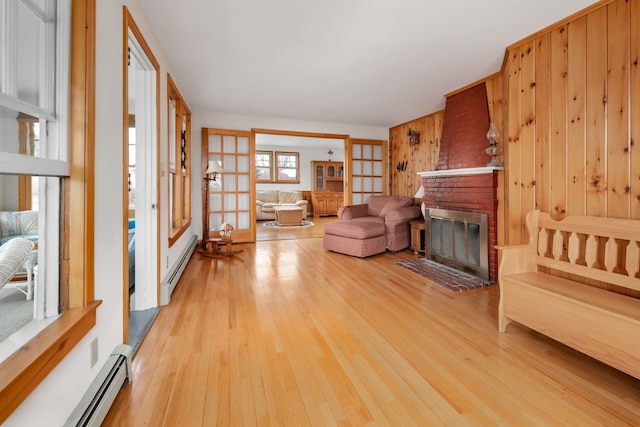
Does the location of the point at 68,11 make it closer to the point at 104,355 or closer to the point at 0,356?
the point at 0,356

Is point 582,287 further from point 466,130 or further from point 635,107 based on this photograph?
point 466,130

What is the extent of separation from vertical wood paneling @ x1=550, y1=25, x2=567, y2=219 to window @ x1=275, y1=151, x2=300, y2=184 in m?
7.80

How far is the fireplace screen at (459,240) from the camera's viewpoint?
3.21 meters

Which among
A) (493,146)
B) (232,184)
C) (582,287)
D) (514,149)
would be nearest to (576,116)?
(514,149)

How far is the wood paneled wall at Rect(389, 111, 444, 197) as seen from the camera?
4855 millimetres

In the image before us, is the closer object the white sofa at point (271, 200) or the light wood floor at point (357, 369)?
the light wood floor at point (357, 369)

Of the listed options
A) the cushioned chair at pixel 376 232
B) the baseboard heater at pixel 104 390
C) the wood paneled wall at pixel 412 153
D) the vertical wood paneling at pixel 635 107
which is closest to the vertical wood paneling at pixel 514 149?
the vertical wood paneling at pixel 635 107

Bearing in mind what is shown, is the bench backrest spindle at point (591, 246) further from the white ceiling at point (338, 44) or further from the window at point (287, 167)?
the window at point (287, 167)

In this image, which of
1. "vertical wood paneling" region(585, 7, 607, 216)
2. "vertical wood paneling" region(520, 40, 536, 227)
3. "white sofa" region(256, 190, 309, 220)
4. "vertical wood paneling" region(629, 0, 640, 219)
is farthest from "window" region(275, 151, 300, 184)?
"vertical wood paneling" region(629, 0, 640, 219)

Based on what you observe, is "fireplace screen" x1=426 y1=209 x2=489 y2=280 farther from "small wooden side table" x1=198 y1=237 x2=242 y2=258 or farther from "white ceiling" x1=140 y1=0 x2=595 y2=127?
"small wooden side table" x1=198 y1=237 x2=242 y2=258

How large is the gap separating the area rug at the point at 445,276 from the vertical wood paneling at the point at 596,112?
47.6 inches

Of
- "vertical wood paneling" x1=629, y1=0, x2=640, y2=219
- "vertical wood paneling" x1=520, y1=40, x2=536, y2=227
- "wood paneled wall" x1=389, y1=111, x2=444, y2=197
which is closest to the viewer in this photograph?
"vertical wood paneling" x1=629, y1=0, x2=640, y2=219

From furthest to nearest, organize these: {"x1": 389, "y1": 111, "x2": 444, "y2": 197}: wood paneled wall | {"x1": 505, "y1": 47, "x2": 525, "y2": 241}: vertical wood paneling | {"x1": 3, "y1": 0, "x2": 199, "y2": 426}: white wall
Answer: {"x1": 389, "y1": 111, "x2": 444, "y2": 197}: wood paneled wall → {"x1": 505, "y1": 47, "x2": 525, "y2": 241}: vertical wood paneling → {"x1": 3, "y1": 0, "x2": 199, "y2": 426}: white wall

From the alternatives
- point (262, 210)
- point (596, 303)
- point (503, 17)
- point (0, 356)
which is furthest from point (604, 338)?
point (262, 210)
